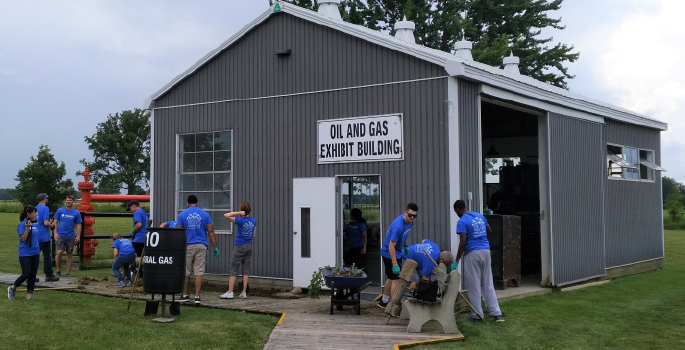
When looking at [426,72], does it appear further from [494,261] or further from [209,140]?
[209,140]

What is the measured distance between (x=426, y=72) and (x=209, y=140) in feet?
17.9

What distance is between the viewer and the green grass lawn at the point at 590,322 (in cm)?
933

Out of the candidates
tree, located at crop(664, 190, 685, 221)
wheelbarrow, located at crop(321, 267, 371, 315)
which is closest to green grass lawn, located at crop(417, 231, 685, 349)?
wheelbarrow, located at crop(321, 267, 371, 315)

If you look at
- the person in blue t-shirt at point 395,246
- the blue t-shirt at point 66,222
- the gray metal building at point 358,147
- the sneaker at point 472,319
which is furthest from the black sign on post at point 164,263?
the blue t-shirt at point 66,222

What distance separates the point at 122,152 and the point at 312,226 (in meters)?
Result: 61.6

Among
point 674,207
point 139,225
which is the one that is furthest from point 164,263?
point 674,207

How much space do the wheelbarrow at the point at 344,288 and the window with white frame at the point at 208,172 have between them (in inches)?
173

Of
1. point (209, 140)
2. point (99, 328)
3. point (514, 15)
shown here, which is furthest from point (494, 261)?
point (514, 15)

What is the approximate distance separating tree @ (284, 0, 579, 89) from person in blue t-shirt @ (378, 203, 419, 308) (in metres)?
23.4

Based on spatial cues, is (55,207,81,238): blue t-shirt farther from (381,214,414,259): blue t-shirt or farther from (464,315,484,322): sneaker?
(464,315,484,322): sneaker

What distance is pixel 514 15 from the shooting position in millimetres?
39469

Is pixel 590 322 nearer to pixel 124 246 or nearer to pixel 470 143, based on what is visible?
pixel 470 143

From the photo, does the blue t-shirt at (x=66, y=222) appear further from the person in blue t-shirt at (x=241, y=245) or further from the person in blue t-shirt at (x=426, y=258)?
the person in blue t-shirt at (x=426, y=258)

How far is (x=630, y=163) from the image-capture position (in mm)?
19125
